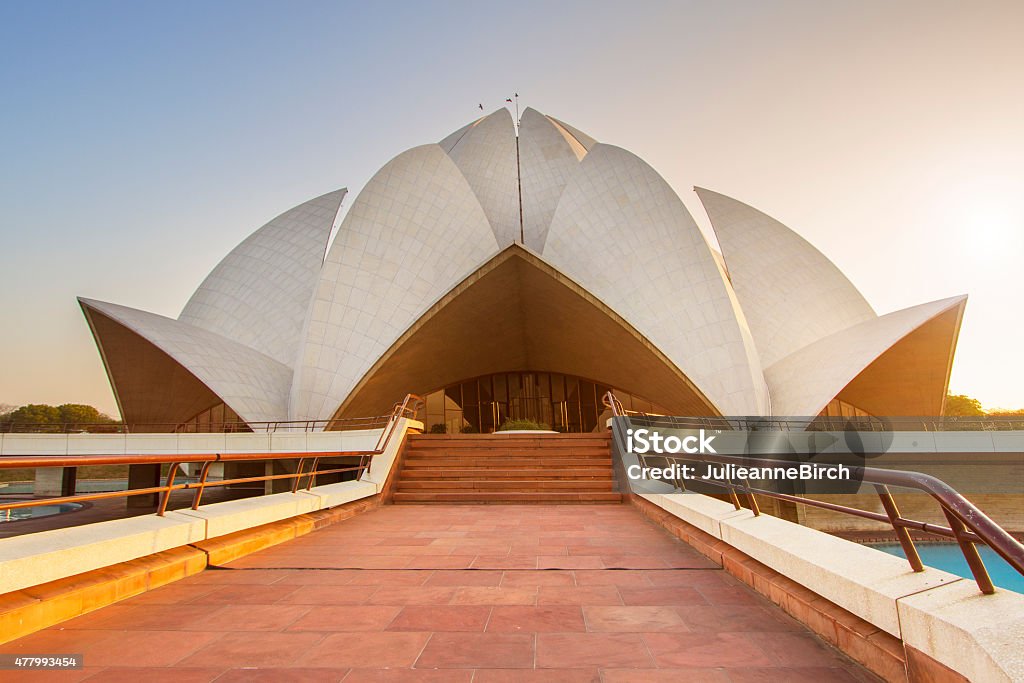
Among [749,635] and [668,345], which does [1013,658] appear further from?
[668,345]

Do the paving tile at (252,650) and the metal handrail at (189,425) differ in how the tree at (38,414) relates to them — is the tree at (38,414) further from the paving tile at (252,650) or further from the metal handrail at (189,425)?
the paving tile at (252,650)

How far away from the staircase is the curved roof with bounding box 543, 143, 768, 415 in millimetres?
8914

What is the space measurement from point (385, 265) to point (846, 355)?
1611cm

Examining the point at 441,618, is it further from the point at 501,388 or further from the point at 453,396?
the point at 501,388

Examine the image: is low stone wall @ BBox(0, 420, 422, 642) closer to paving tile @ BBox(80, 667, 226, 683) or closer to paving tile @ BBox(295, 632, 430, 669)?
A: paving tile @ BBox(80, 667, 226, 683)

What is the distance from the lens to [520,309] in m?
24.6

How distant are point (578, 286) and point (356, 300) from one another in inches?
305

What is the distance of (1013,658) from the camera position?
1.63 metres

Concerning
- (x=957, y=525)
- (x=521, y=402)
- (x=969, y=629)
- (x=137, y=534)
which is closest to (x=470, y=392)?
(x=521, y=402)

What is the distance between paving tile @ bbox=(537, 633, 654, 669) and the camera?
2545mm

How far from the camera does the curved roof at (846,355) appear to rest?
19.0 metres

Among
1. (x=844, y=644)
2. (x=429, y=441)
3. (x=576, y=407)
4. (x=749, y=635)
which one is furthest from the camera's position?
(x=576, y=407)

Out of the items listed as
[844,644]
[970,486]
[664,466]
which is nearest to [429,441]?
[664,466]

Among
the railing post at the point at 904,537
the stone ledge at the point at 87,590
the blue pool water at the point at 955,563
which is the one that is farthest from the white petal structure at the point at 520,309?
the railing post at the point at 904,537
